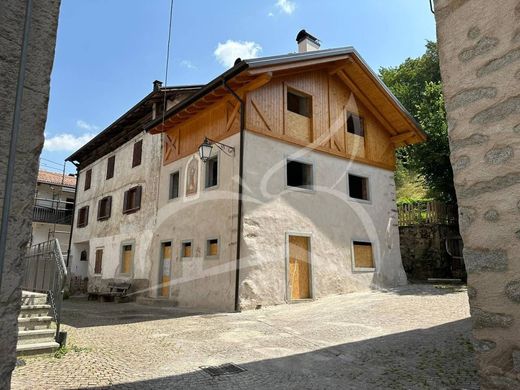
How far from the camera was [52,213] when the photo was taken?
2509cm

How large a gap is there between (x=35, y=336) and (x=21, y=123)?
437 cm

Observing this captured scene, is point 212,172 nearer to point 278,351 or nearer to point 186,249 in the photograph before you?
point 186,249

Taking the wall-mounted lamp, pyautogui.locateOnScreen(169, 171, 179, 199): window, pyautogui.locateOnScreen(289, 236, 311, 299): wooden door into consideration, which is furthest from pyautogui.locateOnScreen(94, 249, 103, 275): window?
pyautogui.locateOnScreen(289, 236, 311, 299): wooden door

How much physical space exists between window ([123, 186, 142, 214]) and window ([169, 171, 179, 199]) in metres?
2.29

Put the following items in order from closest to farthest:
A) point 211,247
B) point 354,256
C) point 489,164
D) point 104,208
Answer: point 489,164 < point 211,247 < point 354,256 < point 104,208

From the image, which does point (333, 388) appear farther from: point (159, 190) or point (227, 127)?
point (159, 190)

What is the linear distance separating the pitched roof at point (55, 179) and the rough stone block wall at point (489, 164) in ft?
93.0

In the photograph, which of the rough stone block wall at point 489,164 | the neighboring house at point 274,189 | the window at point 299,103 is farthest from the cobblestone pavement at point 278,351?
the window at point 299,103

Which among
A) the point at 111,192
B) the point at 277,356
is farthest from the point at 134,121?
the point at 277,356

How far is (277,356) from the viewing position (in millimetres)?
5121

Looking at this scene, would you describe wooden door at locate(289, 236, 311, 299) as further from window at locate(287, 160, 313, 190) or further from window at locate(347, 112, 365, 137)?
window at locate(347, 112, 365, 137)

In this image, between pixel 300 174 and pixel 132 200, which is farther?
pixel 132 200

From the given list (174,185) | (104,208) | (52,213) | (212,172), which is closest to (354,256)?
(212,172)

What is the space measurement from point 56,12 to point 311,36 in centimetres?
1329
